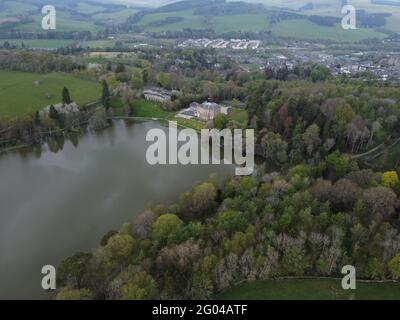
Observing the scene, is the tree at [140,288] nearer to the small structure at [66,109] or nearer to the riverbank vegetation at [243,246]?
the riverbank vegetation at [243,246]

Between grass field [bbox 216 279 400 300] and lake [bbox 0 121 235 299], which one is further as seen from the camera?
lake [bbox 0 121 235 299]

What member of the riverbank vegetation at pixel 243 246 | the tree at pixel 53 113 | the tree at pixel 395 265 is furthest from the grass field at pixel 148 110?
the tree at pixel 395 265

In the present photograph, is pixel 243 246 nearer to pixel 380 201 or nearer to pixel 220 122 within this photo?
pixel 380 201

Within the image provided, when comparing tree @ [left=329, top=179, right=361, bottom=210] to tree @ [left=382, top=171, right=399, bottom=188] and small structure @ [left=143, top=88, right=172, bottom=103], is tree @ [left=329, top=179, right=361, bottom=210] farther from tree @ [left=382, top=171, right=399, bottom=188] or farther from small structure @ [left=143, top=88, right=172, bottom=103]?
small structure @ [left=143, top=88, right=172, bottom=103]

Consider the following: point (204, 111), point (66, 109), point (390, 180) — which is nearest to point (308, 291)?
point (390, 180)

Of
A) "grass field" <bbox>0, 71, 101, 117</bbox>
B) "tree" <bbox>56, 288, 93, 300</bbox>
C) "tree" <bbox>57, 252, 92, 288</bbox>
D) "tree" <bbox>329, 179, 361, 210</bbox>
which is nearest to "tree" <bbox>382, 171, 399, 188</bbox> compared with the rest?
"tree" <bbox>329, 179, 361, 210</bbox>

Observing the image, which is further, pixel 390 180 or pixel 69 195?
pixel 69 195
